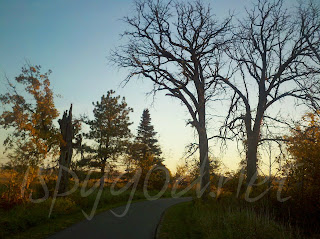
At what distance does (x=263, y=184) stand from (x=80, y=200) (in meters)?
10.8

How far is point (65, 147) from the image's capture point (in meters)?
16.1

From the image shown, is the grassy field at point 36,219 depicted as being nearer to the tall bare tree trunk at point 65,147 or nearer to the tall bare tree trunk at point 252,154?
the tall bare tree trunk at point 65,147

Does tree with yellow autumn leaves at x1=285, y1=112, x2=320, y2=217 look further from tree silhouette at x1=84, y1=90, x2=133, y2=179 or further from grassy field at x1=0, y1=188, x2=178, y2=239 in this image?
tree silhouette at x1=84, y1=90, x2=133, y2=179

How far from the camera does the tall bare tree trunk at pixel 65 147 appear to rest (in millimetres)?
15594

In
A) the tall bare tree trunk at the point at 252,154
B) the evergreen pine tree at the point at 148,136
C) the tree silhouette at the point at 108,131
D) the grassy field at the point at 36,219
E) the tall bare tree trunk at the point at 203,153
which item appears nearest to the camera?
the grassy field at the point at 36,219

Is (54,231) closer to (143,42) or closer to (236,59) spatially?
(143,42)

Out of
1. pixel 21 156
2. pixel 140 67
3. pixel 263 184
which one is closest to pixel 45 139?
pixel 21 156

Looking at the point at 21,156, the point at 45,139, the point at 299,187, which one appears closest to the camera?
the point at 299,187

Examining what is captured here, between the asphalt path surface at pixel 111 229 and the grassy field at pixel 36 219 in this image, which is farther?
the grassy field at pixel 36 219

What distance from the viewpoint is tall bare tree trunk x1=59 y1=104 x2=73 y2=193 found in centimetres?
1559

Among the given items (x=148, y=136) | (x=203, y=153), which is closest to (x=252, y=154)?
(x=203, y=153)

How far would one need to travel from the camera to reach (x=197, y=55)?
1481 cm

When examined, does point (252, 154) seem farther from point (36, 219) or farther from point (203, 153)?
point (36, 219)

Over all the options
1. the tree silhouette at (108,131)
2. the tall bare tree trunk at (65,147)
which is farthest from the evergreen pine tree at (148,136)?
the tall bare tree trunk at (65,147)
